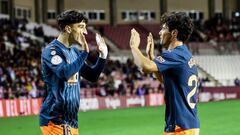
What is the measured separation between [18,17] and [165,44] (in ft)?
126

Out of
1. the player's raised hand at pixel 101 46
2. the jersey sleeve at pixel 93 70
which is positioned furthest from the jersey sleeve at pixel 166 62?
the jersey sleeve at pixel 93 70

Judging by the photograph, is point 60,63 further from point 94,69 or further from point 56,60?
point 94,69

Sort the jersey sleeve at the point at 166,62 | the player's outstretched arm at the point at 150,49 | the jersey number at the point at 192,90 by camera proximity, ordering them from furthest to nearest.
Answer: the player's outstretched arm at the point at 150,49 → the jersey number at the point at 192,90 → the jersey sleeve at the point at 166,62

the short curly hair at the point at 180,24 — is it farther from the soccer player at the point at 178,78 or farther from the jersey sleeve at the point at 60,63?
the jersey sleeve at the point at 60,63

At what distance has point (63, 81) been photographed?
5.74 metres

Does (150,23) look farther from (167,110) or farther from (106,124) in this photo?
(167,110)

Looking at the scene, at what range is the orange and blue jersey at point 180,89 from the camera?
5402 mm

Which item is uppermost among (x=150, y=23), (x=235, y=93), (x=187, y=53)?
(x=150, y=23)

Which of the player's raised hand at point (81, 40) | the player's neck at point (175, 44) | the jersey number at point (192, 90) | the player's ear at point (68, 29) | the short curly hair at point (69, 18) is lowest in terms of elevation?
the jersey number at point (192, 90)

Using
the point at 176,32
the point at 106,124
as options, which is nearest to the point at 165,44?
the point at 176,32

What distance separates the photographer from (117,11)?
164ft

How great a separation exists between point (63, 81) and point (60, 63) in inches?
8.4

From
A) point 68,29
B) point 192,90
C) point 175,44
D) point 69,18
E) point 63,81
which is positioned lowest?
point 192,90

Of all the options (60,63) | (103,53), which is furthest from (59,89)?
(103,53)
